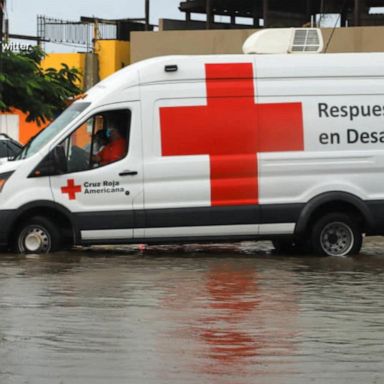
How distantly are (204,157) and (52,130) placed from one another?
6.62 feet

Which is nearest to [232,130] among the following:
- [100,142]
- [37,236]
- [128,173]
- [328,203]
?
[128,173]

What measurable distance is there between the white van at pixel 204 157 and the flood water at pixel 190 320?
467 mm

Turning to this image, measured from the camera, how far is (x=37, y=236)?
14430 mm

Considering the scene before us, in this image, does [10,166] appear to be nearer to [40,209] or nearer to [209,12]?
[40,209]

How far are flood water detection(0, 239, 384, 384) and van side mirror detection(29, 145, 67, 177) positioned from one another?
3.49 feet

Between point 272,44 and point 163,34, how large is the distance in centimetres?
1731

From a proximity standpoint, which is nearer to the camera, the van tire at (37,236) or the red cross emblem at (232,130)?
the red cross emblem at (232,130)

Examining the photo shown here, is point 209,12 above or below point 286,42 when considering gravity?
above

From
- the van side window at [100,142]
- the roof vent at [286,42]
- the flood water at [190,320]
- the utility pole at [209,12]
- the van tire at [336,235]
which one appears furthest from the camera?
the utility pole at [209,12]

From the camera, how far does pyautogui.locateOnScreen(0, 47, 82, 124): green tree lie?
88.4 feet

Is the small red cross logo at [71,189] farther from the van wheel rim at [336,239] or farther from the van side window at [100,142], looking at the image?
the van wheel rim at [336,239]

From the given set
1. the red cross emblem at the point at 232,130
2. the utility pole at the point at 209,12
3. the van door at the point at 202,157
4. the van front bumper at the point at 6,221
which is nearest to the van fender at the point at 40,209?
the van front bumper at the point at 6,221

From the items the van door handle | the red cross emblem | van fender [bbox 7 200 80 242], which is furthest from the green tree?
the red cross emblem

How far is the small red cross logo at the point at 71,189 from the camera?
46.8 ft
